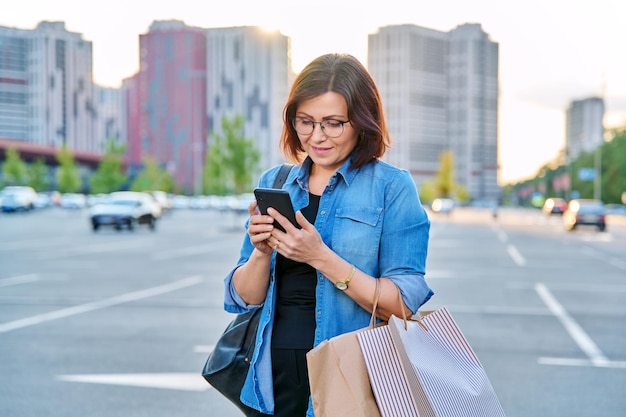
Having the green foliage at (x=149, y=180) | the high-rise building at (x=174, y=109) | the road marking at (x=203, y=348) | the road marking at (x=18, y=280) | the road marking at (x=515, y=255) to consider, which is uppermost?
the high-rise building at (x=174, y=109)

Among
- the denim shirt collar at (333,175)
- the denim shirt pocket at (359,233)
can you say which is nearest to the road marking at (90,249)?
the denim shirt collar at (333,175)

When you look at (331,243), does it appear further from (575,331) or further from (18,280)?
(18,280)

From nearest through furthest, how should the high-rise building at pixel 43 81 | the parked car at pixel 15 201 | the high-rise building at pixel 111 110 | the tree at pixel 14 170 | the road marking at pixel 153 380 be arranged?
the road marking at pixel 153 380 → the parked car at pixel 15 201 → the tree at pixel 14 170 → the high-rise building at pixel 43 81 → the high-rise building at pixel 111 110

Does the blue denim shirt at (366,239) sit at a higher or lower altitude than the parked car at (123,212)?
higher

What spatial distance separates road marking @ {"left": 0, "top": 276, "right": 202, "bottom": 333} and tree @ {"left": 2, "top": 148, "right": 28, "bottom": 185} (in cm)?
8222

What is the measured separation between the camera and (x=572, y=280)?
47.2ft

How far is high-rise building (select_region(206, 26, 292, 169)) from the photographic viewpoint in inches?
6156

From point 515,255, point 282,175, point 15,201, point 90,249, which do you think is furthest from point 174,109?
point 282,175

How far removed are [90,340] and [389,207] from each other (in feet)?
20.1

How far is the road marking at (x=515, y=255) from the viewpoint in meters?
18.4

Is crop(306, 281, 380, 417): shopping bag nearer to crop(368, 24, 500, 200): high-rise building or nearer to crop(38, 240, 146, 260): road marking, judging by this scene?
crop(38, 240, 146, 260): road marking

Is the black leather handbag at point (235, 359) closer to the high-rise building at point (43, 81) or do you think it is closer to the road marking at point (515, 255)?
the road marking at point (515, 255)

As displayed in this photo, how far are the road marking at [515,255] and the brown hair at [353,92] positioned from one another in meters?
16.0

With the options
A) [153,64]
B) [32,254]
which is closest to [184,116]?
[153,64]
